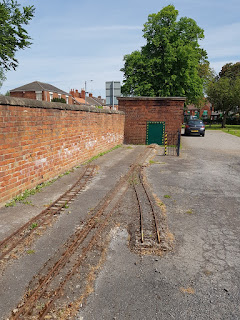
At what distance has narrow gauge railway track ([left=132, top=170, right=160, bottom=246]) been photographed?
179 inches

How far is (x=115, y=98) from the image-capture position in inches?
805

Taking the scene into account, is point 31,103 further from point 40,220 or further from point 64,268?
point 64,268

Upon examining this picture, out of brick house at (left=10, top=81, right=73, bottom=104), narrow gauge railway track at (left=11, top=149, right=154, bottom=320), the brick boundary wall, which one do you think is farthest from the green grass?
brick house at (left=10, top=81, right=73, bottom=104)

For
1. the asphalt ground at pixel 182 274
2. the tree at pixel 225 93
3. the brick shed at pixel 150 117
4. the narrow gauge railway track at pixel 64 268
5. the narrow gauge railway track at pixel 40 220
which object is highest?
the tree at pixel 225 93

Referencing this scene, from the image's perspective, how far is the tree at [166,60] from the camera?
2808 centimetres

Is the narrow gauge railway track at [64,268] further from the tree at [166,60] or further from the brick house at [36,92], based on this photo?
the brick house at [36,92]

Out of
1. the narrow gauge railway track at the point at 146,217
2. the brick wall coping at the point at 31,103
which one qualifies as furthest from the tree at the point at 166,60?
the narrow gauge railway track at the point at 146,217

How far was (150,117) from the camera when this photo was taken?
19766 mm

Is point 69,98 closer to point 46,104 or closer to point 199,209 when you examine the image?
point 46,104

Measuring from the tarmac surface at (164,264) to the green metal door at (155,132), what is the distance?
1267cm

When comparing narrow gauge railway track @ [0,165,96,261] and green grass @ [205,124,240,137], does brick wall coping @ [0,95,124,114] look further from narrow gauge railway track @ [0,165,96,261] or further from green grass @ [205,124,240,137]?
green grass @ [205,124,240,137]

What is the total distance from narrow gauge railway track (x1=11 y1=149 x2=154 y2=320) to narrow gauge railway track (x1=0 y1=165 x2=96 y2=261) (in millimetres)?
865

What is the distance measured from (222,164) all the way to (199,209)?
6929 mm

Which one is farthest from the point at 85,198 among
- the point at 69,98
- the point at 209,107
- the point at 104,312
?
the point at 209,107
